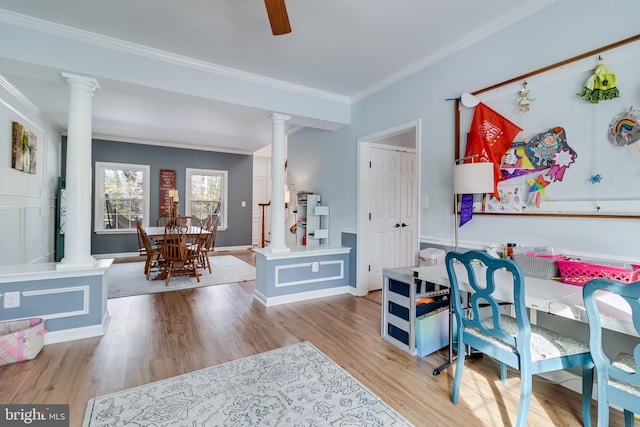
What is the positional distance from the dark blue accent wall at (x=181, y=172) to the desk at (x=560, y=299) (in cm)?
686

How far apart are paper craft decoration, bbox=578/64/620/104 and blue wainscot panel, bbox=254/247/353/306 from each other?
292cm

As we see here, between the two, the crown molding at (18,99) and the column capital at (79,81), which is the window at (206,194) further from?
the column capital at (79,81)

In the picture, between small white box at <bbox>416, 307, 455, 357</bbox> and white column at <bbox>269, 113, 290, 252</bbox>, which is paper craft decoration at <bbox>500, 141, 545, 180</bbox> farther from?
white column at <bbox>269, 113, 290, 252</bbox>

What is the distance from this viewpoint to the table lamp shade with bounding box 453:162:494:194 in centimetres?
216

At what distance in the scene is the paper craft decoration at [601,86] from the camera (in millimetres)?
1815

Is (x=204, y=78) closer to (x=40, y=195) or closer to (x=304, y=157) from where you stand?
(x=304, y=157)

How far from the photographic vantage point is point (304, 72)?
3.40 m

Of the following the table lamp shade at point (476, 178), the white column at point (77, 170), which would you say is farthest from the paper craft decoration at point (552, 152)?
the white column at point (77, 170)


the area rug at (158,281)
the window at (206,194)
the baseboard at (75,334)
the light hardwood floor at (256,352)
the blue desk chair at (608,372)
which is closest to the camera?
the blue desk chair at (608,372)

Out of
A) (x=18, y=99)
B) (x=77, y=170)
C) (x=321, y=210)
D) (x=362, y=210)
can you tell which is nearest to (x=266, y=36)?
(x=77, y=170)

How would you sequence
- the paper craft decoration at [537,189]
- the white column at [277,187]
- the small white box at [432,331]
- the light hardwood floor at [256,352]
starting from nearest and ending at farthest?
the light hardwood floor at [256,352] → the paper craft decoration at [537,189] → the small white box at [432,331] → the white column at [277,187]

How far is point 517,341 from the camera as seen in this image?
4.92ft

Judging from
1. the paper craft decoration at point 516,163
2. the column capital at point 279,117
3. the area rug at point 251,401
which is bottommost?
the area rug at point 251,401

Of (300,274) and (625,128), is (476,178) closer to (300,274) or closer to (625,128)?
(625,128)
